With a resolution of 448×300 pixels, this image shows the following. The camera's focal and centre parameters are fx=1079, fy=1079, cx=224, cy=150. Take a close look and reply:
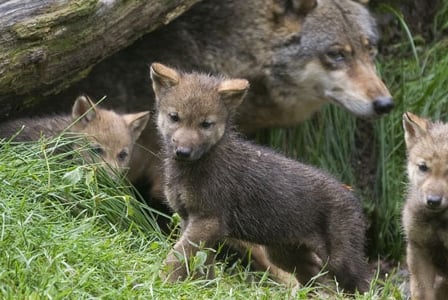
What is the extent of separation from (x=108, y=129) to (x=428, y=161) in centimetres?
240

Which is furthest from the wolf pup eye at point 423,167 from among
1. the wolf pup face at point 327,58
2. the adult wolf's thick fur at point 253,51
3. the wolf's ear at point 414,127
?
the adult wolf's thick fur at point 253,51

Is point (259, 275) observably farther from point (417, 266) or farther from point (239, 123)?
point (239, 123)

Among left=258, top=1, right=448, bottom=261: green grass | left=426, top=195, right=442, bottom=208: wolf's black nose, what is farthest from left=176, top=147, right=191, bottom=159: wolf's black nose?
left=258, top=1, right=448, bottom=261: green grass

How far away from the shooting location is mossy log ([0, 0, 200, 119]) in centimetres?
655

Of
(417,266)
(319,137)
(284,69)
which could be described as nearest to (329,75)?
(284,69)

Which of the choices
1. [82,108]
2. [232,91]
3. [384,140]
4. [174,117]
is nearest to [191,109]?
[174,117]

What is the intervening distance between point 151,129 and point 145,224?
5.80ft

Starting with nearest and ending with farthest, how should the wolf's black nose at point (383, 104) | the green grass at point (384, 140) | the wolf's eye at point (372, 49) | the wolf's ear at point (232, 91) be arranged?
1. the wolf's ear at point (232, 91)
2. the wolf's black nose at point (383, 104)
3. the wolf's eye at point (372, 49)
4. the green grass at point (384, 140)

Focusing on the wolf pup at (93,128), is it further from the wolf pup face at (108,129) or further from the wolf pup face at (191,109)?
the wolf pup face at (191,109)

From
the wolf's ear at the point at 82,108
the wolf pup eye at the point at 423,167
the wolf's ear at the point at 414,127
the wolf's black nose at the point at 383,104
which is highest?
the wolf's ear at the point at 414,127

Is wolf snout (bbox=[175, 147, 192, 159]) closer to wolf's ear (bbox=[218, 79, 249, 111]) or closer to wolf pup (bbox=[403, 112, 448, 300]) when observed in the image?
wolf's ear (bbox=[218, 79, 249, 111])

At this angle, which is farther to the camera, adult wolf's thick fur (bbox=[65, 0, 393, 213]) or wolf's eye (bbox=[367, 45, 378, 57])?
wolf's eye (bbox=[367, 45, 378, 57])

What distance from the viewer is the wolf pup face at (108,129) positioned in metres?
7.22

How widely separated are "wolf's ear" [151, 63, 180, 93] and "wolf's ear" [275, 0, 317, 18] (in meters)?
2.15
